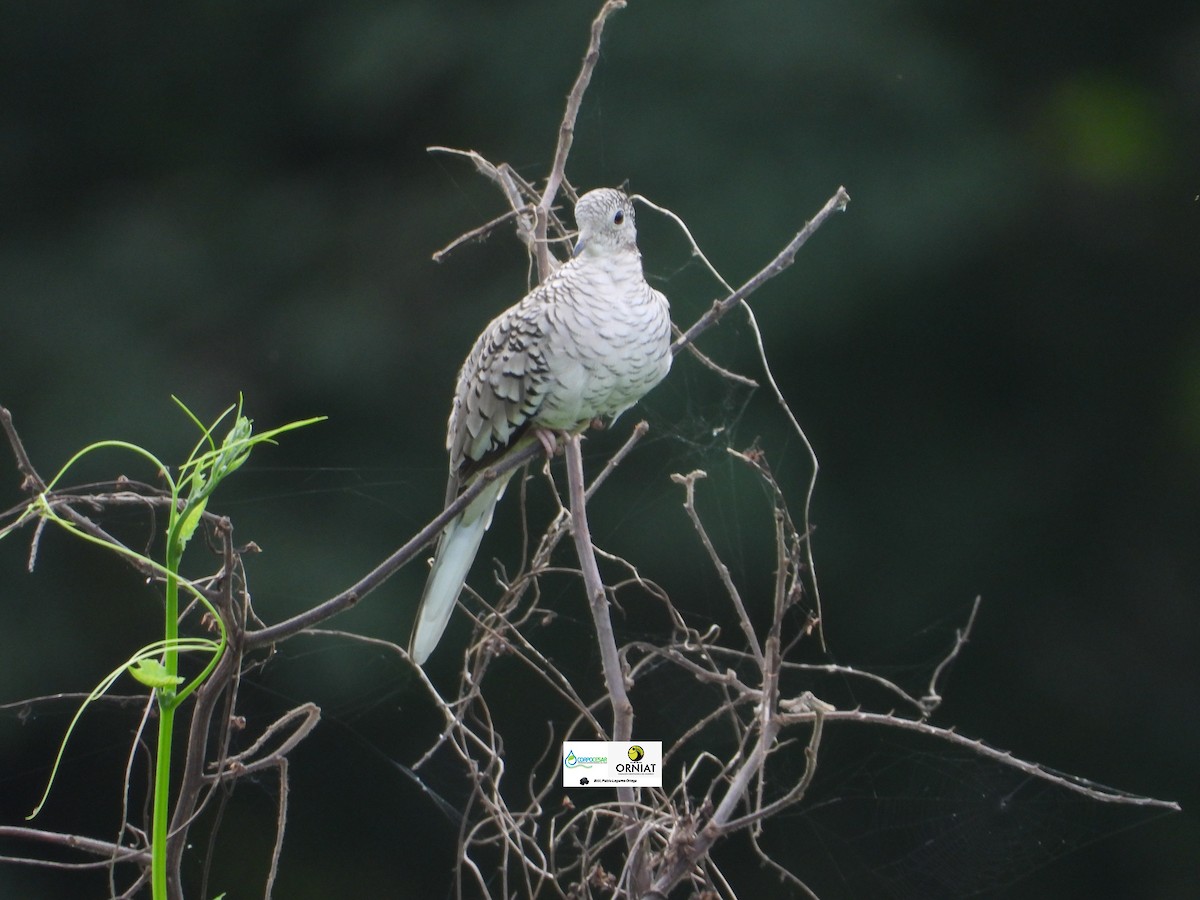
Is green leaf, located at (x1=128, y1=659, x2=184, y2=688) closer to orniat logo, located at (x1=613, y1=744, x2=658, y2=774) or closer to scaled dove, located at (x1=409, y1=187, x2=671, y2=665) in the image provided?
orniat logo, located at (x1=613, y1=744, x2=658, y2=774)

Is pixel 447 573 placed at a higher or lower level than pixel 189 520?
lower

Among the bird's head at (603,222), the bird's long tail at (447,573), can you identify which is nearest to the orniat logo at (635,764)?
the bird's long tail at (447,573)

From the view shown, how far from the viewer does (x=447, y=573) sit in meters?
0.93

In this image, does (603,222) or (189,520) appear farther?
(603,222)

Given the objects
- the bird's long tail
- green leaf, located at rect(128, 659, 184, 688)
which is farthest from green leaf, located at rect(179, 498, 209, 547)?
the bird's long tail

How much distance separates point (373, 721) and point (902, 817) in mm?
717

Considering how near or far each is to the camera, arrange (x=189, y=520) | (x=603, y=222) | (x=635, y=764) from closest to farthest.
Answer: (x=189, y=520) → (x=635, y=764) → (x=603, y=222)

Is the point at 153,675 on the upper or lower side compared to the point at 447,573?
upper

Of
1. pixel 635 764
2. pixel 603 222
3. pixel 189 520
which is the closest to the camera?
pixel 189 520

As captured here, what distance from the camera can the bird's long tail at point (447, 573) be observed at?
881 mm

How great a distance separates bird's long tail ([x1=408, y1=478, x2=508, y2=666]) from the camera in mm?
881
